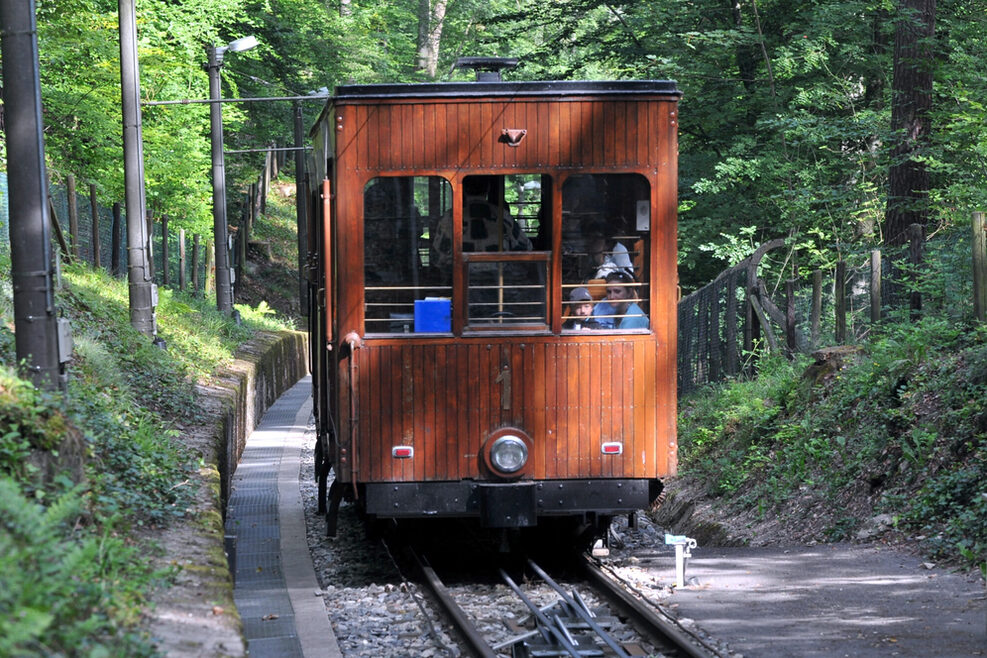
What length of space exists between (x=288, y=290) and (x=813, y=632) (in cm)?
3796

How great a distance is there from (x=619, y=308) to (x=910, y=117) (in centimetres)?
913

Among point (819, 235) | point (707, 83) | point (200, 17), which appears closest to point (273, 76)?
point (200, 17)

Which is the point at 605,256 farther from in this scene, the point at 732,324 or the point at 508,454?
the point at 732,324

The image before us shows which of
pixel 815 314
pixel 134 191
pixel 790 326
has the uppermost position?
pixel 134 191

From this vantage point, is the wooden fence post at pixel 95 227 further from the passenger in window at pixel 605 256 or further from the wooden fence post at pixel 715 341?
the passenger in window at pixel 605 256

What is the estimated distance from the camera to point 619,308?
29.5 feet

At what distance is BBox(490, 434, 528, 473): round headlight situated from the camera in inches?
346

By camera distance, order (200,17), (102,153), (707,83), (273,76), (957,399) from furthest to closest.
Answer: (273,76) < (200,17) < (102,153) < (707,83) < (957,399)

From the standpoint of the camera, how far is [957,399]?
34.6ft

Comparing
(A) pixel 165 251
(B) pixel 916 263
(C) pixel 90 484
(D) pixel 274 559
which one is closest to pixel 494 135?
(C) pixel 90 484

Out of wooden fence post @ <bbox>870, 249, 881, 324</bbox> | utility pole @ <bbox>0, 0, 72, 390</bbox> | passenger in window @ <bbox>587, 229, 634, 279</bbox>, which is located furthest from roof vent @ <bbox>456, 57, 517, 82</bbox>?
wooden fence post @ <bbox>870, 249, 881, 324</bbox>

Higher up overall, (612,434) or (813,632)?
(612,434)

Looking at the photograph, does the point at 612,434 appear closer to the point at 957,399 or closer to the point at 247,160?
the point at 957,399

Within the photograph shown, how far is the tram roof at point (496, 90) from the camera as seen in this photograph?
874cm
